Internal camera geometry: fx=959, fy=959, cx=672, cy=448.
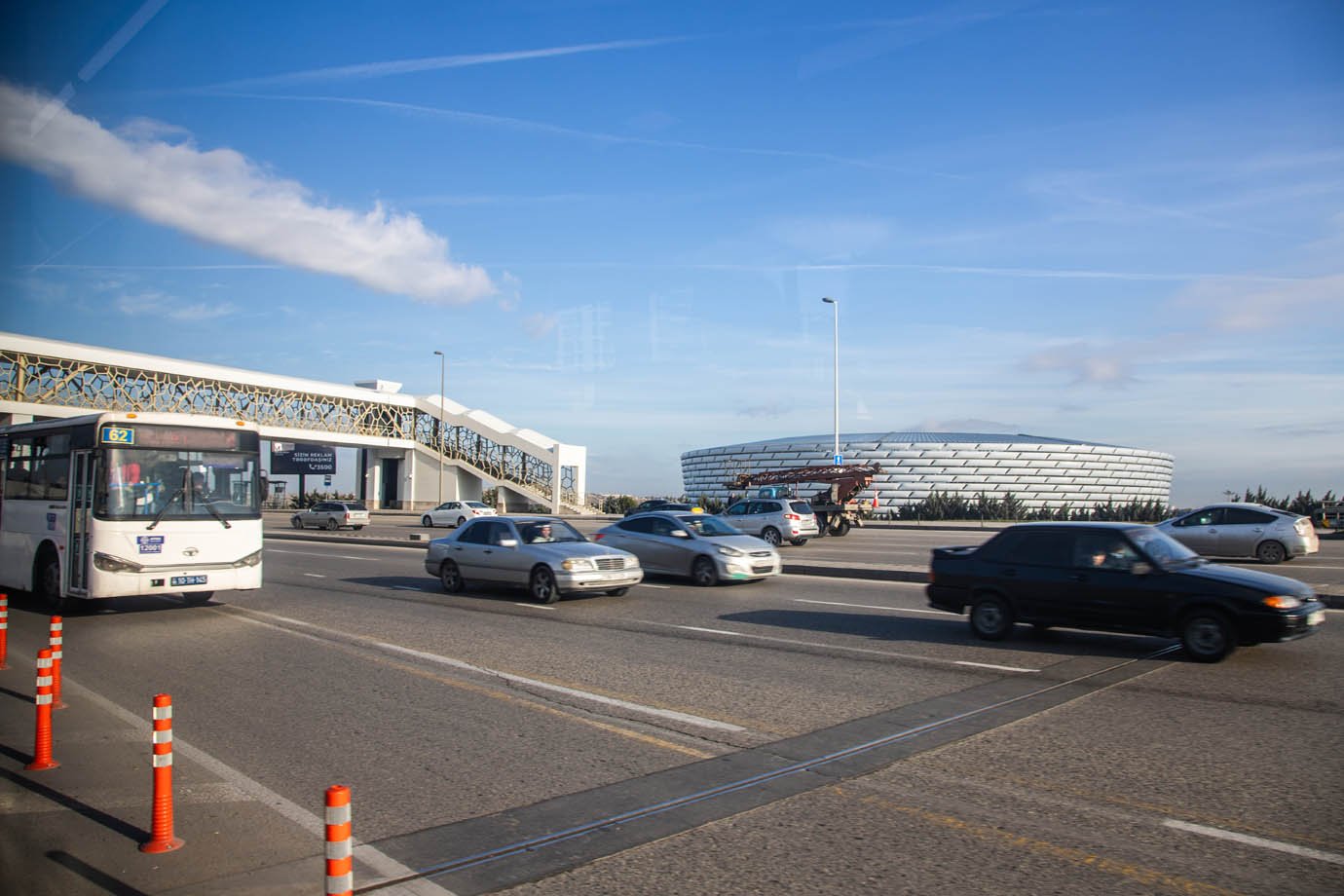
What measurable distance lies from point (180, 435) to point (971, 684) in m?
11.4

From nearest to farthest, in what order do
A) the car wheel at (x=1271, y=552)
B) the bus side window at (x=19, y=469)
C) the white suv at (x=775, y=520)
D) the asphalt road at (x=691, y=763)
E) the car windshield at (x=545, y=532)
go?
1. the asphalt road at (x=691, y=763)
2. the bus side window at (x=19, y=469)
3. the car windshield at (x=545, y=532)
4. the car wheel at (x=1271, y=552)
5. the white suv at (x=775, y=520)

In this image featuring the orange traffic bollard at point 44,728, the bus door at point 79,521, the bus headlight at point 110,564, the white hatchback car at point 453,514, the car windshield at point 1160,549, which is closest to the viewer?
the orange traffic bollard at point 44,728

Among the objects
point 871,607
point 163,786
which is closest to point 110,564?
point 163,786

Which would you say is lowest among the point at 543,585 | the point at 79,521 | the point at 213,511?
the point at 543,585

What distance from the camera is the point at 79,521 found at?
1320 centimetres

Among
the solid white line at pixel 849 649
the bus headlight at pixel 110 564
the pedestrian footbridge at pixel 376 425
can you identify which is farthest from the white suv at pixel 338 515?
the solid white line at pixel 849 649

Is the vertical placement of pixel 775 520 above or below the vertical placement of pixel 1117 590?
above

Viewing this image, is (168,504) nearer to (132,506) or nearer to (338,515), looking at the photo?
(132,506)

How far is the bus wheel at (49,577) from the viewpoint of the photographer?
13.9 m

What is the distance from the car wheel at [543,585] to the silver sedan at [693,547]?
3311 mm

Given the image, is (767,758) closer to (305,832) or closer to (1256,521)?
(305,832)

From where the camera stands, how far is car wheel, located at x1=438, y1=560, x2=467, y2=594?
1712 centimetres

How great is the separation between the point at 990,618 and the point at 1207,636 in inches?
92.8

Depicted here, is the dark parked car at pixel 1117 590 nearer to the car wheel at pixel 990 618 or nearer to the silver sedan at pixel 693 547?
the car wheel at pixel 990 618
